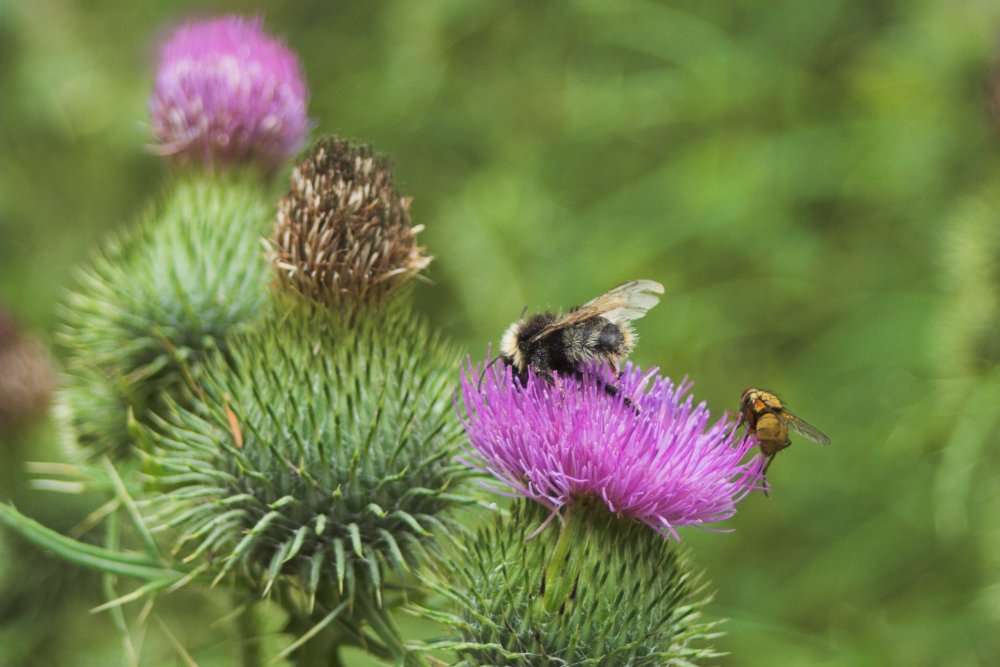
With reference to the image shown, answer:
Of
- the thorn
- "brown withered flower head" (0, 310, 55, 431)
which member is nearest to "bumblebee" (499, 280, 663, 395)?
the thorn

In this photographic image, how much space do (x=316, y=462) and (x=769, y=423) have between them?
4.17 feet

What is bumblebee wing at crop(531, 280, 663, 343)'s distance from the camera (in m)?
2.65

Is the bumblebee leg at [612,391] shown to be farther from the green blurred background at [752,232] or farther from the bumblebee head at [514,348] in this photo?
the green blurred background at [752,232]

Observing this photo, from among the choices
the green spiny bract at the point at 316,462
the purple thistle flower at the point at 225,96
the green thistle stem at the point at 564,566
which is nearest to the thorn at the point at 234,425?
the green spiny bract at the point at 316,462

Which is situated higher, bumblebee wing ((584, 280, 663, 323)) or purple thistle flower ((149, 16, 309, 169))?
purple thistle flower ((149, 16, 309, 169))

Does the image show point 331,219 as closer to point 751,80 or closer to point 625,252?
point 625,252

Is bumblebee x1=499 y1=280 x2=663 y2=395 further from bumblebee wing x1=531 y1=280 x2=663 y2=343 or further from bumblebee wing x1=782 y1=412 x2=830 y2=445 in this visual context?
bumblebee wing x1=782 y1=412 x2=830 y2=445

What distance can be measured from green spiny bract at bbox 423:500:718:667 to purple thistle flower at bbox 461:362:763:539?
86mm

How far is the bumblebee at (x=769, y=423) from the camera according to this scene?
9.19ft

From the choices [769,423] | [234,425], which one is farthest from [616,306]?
[234,425]

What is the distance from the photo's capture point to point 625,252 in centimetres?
540

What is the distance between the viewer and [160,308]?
11.5 feet

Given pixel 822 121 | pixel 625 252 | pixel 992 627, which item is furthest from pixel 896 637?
pixel 822 121

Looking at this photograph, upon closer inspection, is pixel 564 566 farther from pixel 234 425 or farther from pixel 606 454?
pixel 234 425
